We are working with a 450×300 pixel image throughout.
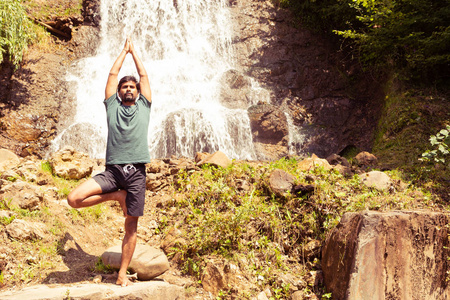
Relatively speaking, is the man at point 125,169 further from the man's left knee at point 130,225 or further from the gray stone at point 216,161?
the gray stone at point 216,161

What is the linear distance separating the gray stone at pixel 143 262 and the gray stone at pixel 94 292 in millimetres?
419

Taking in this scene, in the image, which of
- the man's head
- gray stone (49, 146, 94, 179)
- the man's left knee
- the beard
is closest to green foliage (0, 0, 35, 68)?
gray stone (49, 146, 94, 179)

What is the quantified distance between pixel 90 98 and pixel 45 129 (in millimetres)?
1665

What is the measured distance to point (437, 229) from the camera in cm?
445

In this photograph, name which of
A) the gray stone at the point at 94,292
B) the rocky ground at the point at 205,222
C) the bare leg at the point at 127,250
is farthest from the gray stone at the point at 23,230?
the bare leg at the point at 127,250

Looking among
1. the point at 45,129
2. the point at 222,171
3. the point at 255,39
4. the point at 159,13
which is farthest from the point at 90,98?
the point at 222,171

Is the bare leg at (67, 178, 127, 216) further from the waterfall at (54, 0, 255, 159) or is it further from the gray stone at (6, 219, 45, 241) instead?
the waterfall at (54, 0, 255, 159)

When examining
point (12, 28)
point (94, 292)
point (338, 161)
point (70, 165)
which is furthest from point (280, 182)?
point (12, 28)

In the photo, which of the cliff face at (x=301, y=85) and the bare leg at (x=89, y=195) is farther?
the cliff face at (x=301, y=85)

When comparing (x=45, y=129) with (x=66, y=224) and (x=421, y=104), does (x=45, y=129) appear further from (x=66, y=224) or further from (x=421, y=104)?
(x=421, y=104)

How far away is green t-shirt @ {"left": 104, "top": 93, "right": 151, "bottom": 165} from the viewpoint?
374 cm

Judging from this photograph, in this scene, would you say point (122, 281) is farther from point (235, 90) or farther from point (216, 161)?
point (235, 90)

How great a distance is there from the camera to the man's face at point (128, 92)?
12.9 ft

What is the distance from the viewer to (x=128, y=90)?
3.96 m
